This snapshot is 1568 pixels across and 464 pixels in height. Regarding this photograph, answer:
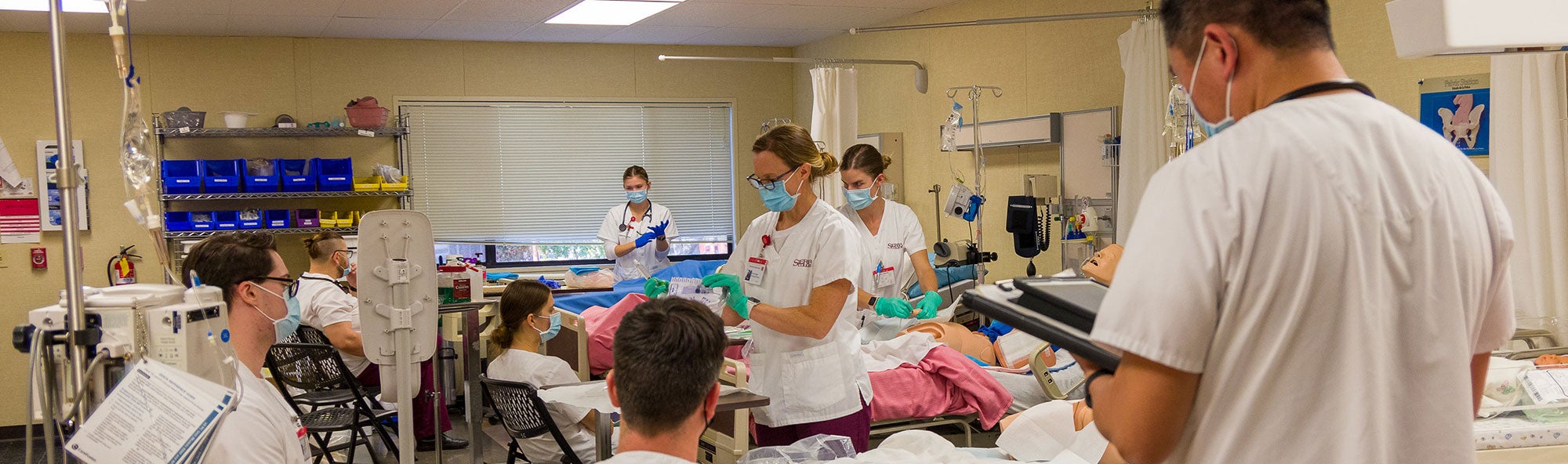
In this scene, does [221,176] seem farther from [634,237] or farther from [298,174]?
[634,237]

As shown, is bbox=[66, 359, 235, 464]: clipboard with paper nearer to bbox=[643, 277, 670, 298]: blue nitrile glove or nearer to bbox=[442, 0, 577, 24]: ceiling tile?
bbox=[643, 277, 670, 298]: blue nitrile glove

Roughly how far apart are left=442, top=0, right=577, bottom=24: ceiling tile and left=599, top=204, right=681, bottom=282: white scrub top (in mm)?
1390

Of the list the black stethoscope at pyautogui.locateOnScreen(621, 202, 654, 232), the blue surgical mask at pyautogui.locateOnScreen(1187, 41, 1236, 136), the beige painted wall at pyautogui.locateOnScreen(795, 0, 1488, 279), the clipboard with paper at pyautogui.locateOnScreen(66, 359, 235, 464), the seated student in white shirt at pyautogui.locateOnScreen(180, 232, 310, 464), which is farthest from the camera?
the black stethoscope at pyautogui.locateOnScreen(621, 202, 654, 232)

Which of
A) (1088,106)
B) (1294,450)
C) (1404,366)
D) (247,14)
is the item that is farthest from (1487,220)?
(247,14)

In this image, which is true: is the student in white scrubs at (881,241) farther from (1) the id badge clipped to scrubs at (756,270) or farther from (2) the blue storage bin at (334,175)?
(2) the blue storage bin at (334,175)

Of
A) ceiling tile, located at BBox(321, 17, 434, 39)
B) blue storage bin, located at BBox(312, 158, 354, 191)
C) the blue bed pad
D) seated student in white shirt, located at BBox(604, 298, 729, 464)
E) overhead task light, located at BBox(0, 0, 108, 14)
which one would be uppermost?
ceiling tile, located at BBox(321, 17, 434, 39)

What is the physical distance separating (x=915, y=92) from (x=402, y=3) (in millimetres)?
2986

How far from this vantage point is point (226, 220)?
6410mm

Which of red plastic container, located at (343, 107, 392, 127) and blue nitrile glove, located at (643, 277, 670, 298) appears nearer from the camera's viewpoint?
blue nitrile glove, located at (643, 277, 670, 298)

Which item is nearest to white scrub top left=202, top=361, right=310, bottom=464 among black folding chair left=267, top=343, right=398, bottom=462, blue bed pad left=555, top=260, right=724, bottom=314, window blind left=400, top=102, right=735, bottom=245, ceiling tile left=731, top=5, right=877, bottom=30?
black folding chair left=267, top=343, right=398, bottom=462

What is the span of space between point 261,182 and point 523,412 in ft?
12.9

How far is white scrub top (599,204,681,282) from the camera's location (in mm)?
6841

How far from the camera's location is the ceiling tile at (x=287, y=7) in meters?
5.52

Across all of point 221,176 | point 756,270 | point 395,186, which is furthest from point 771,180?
point 221,176
